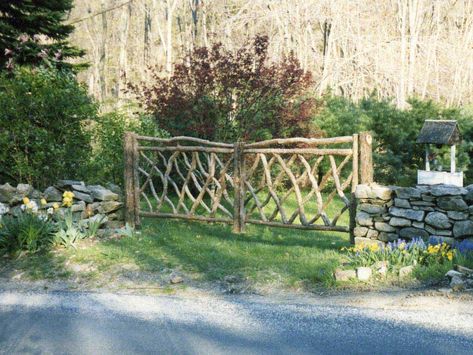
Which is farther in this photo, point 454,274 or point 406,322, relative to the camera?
point 454,274

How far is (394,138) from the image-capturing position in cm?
1438

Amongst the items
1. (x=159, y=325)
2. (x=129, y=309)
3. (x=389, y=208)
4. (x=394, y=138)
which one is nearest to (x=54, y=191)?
(x=129, y=309)

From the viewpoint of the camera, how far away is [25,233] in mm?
7082

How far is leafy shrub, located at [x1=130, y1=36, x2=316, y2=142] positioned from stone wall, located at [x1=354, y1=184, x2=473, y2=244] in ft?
17.1

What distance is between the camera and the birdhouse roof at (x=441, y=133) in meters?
12.2

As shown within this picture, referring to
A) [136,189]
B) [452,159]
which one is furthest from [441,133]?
[136,189]

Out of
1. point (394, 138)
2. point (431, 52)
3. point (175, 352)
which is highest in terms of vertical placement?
point (431, 52)

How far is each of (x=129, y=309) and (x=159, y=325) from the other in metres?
0.57

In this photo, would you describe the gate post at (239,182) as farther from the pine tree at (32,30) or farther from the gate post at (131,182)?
the pine tree at (32,30)

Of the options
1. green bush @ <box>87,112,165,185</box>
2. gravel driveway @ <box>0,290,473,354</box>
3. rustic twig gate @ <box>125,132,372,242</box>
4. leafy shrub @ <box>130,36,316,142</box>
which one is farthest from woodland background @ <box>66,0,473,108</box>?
gravel driveway @ <box>0,290,473,354</box>

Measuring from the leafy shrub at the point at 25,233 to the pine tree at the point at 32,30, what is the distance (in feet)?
15.3

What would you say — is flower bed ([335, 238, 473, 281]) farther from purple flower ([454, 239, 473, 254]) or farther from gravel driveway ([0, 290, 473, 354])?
gravel driveway ([0, 290, 473, 354])

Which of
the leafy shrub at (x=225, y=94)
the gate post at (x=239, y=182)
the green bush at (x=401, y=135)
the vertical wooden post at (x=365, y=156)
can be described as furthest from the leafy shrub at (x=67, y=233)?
the green bush at (x=401, y=135)

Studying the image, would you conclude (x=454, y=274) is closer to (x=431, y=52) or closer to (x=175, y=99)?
(x=175, y=99)
